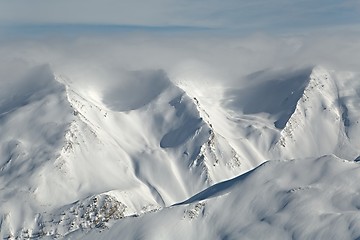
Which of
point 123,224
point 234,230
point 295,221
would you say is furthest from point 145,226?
point 295,221

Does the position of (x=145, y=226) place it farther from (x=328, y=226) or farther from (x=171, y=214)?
(x=328, y=226)

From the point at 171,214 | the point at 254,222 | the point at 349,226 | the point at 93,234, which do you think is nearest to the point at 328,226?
the point at 349,226

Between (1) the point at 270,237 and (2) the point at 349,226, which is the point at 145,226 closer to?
(1) the point at 270,237

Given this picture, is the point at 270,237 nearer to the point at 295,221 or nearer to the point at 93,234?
the point at 295,221

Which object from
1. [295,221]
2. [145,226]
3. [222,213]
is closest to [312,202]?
[295,221]

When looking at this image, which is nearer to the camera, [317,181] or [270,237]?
[270,237]
